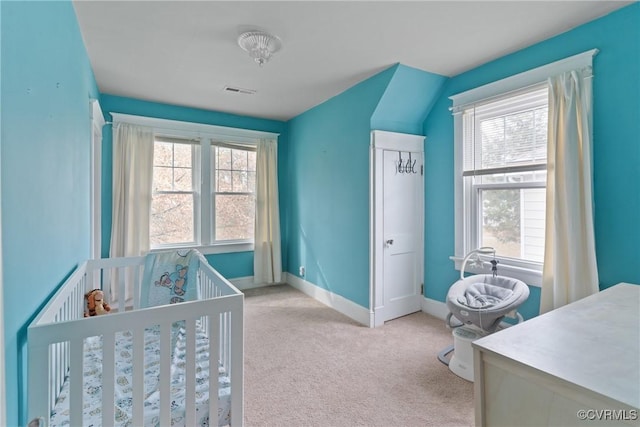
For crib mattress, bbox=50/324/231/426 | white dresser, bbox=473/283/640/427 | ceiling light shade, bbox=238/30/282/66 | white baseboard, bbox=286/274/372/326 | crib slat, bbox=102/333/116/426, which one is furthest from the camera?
white baseboard, bbox=286/274/372/326

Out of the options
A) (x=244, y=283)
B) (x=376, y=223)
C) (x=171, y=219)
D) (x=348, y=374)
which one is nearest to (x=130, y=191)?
(x=171, y=219)

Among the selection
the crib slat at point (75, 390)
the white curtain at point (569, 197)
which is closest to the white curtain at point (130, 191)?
the crib slat at point (75, 390)

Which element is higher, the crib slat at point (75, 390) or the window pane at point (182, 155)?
the window pane at point (182, 155)

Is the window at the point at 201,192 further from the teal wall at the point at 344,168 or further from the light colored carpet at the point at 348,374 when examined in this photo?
the light colored carpet at the point at 348,374

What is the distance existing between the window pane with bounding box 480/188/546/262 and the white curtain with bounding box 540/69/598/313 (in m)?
0.25

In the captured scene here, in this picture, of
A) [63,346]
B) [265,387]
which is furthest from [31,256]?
[265,387]

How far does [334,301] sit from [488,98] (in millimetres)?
2561

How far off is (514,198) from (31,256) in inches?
122

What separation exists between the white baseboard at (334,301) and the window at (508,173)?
→ 1.24 m

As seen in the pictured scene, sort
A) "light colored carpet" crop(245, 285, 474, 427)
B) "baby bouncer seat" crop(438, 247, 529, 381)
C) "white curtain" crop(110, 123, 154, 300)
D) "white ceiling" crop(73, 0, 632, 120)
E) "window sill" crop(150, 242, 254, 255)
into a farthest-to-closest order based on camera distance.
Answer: "window sill" crop(150, 242, 254, 255), "white curtain" crop(110, 123, 154, 300), "baby bouncer seat" crop(438, 247, 529, 381), "white ceiling" crop(73, 0, 632, 120), "light colored carpet" crop(245, 285, 474, 427)

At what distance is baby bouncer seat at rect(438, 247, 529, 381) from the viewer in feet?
6.73

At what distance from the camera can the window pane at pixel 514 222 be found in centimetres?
248

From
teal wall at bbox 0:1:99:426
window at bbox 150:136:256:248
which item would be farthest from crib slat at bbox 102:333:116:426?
window at bbox 150:136:256:248

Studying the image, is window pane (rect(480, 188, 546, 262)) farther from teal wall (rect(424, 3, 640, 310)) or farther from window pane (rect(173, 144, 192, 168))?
window pane (rect(173, 144, 192, 168))
